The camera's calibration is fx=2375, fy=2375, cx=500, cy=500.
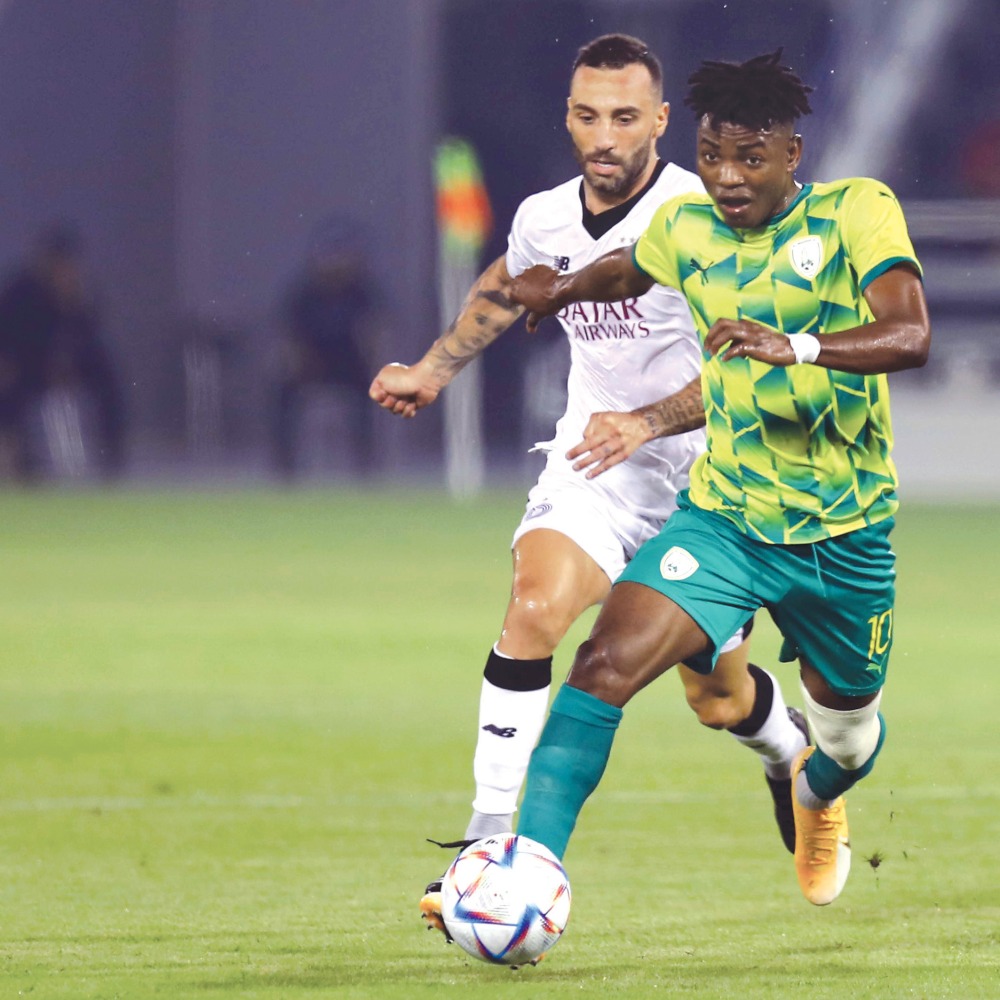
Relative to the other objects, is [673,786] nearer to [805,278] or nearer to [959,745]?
[959,745]

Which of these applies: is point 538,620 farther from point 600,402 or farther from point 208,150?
point 208,150

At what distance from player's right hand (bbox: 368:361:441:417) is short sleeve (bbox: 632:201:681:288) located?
82 centimetres

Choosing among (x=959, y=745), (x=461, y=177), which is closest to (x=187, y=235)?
(x=461, y=177)

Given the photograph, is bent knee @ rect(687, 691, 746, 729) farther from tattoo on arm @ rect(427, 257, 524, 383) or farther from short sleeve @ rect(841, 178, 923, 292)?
short sleeve @ rect(841, 178, 923, 292)

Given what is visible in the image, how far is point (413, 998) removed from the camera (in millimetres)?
4941

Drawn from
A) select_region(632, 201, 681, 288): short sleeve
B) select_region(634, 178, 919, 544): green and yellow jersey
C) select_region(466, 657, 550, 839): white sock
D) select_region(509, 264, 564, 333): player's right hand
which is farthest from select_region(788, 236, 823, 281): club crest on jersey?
select_region(466, 657, 550, 839): white sock

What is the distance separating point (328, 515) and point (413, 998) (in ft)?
48.0

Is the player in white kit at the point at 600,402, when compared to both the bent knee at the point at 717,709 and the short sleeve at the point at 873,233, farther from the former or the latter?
the short sleeve at the point at 873,233

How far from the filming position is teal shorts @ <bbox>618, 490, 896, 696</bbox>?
544cm

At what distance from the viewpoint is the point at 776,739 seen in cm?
690

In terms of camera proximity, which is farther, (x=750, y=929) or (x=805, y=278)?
(x=750, y=929)

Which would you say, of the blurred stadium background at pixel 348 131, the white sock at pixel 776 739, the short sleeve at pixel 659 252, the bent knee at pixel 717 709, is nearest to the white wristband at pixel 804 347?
the short sleeve at pixel 659 252

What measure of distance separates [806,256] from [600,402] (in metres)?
1.36

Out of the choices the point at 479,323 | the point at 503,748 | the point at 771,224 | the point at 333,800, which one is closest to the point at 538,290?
the point at 479,323
